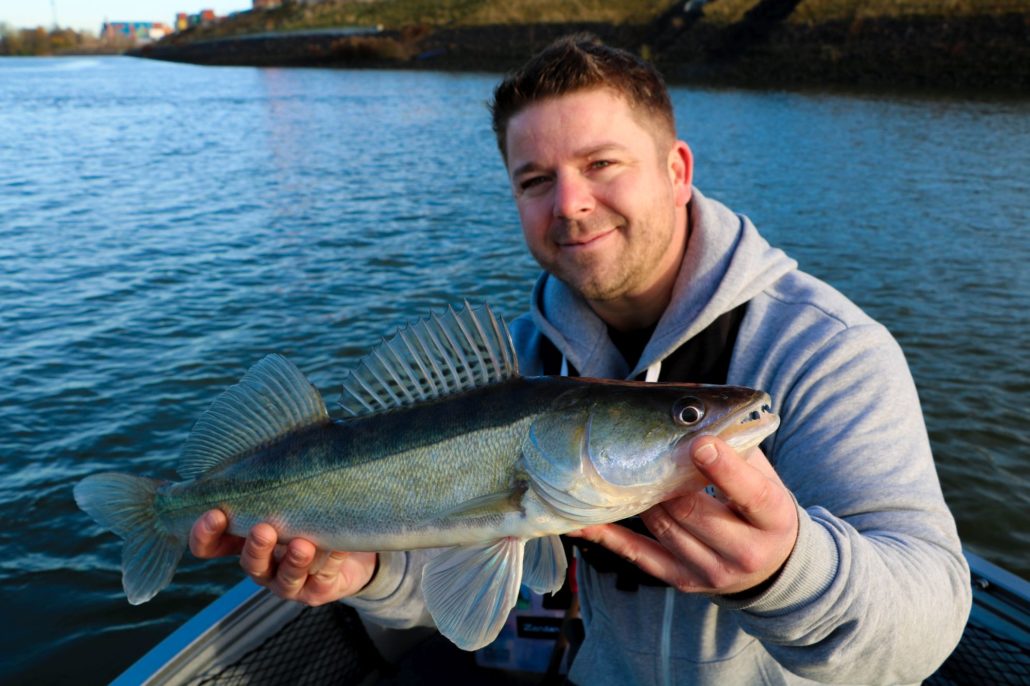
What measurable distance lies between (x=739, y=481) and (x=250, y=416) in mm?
2018

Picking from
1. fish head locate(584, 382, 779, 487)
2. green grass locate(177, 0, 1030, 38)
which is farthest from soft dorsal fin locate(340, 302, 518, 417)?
green grass locate(177, 0, 1030, 38)

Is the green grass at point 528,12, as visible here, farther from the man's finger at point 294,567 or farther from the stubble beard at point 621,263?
the man's finger at point 294,567

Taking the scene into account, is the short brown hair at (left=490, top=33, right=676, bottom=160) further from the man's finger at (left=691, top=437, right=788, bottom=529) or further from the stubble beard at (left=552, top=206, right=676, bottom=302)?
the man's finger at (left=691, top=437, right=788, bottom=529)

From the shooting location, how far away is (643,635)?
312 centimetres

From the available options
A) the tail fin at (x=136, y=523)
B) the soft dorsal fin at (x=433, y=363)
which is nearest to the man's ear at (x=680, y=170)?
the soft dorsal fin at (x=433, y=363)

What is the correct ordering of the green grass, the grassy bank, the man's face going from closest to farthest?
the man's face < the grassy bank < the green grass

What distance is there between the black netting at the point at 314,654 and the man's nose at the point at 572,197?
8.18ft

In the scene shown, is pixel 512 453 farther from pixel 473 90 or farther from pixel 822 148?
pixel 473 90

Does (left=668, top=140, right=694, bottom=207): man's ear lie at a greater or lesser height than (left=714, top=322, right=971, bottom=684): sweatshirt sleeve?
greater

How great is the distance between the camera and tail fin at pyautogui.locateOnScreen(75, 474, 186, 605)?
3014mm

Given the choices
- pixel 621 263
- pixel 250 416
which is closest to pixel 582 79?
pixel 621 263

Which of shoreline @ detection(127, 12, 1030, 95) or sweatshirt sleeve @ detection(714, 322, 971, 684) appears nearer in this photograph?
sweatshirt sleeve @ detection(714, 322, 971, 684)

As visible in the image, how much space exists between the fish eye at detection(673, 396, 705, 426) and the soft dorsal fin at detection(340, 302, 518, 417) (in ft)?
2.11

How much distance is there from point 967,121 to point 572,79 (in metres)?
32.6
